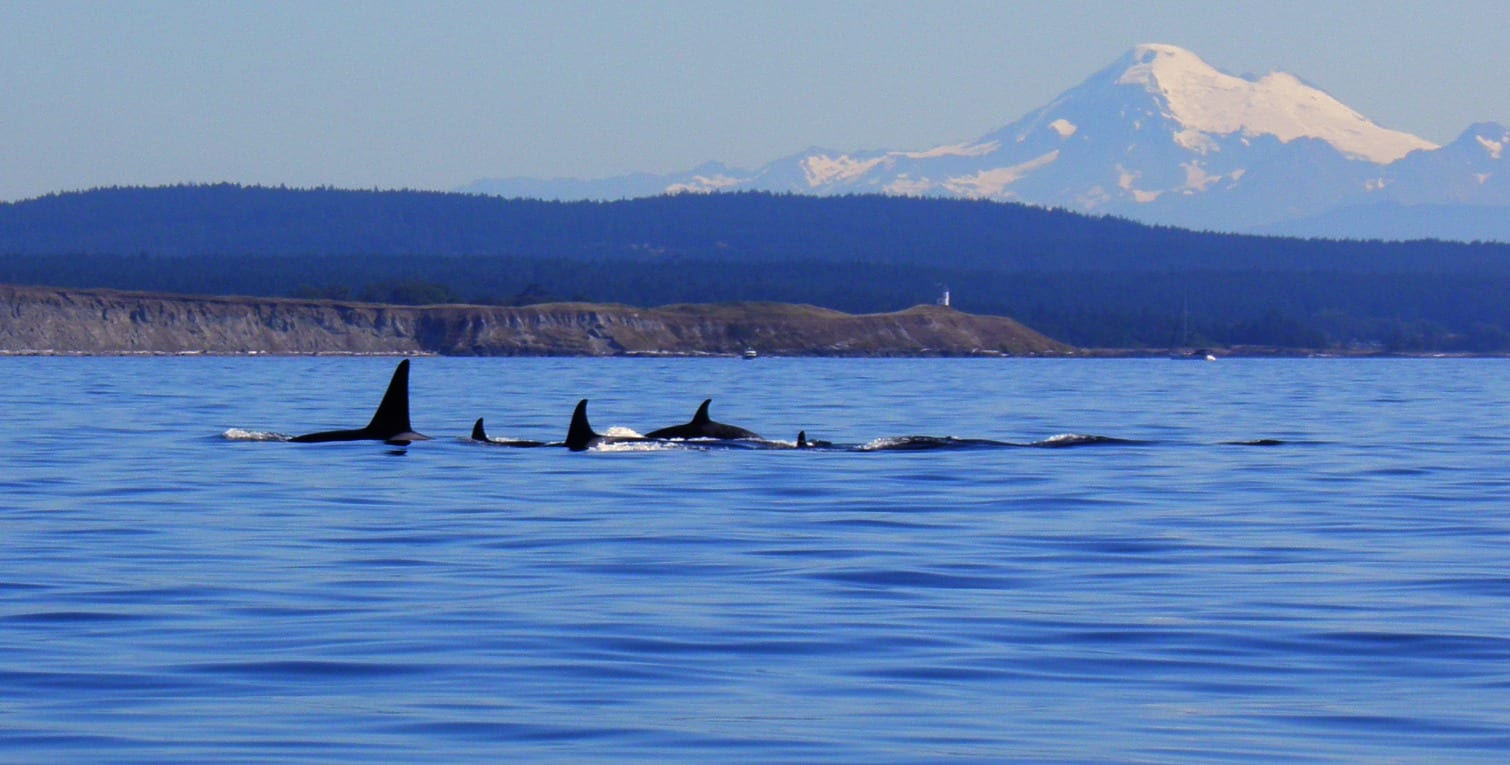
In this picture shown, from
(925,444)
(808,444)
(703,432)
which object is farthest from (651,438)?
(925,444)

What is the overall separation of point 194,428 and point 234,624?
1094 inches

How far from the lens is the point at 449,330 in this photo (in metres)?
174

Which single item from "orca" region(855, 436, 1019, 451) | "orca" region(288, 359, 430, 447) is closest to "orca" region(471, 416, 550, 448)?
"orca" region(288, 359, 430, 447)

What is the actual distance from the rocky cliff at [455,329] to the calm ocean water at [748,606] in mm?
130137

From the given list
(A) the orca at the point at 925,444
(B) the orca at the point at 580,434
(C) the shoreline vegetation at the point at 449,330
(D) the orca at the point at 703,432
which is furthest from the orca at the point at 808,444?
(C) the shoreline vegetation at the point at 449,330

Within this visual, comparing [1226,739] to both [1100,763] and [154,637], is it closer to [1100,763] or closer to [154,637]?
[1100,763]

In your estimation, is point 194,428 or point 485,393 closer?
point 194,428

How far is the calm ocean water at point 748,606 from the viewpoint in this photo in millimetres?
11227

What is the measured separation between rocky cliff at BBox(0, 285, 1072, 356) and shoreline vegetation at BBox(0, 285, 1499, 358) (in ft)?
0.35

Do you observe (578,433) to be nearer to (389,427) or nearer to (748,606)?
(389,427)

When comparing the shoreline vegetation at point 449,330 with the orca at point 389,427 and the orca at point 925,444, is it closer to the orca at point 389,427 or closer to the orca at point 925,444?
the orca at point 389,427

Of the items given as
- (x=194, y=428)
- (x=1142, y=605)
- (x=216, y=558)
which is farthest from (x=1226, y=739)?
(x=194, y=428)

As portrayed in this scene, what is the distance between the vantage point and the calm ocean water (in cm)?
1123

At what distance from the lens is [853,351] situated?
18850cm
